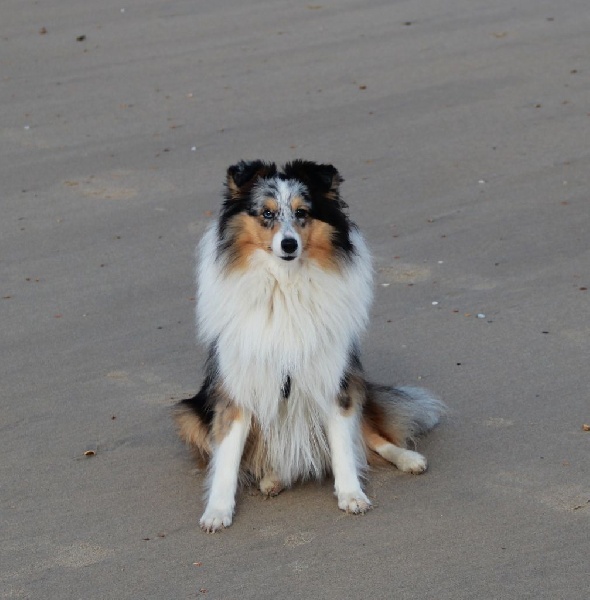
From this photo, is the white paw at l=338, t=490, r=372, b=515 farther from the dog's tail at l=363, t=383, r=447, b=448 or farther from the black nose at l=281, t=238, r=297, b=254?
the black nose at l=281, t=238, r=297, b=254

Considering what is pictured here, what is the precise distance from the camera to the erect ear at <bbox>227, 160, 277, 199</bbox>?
201 inches

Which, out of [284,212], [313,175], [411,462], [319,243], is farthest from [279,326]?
[411,462]

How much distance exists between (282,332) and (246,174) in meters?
0.76

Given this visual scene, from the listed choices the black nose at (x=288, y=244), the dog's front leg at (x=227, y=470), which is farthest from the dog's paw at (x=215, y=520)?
the black nose at (x=288, y=244)

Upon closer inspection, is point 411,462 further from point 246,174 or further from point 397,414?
point 246,174

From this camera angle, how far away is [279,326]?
5.15 meters

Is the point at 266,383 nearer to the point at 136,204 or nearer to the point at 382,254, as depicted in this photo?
the point at 382,254

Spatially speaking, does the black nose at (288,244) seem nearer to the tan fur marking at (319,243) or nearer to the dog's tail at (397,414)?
the tan fur marking at (319,243)

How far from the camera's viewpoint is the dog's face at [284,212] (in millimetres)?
5020

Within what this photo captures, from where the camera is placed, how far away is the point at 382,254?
8328 millimetres

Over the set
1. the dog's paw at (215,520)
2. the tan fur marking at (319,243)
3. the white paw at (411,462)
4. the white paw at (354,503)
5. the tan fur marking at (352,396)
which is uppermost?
the tan fur marking at (319,243)

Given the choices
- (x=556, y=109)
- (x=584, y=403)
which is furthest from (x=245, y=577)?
(x=556, y=109)

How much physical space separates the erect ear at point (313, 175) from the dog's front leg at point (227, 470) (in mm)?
1134

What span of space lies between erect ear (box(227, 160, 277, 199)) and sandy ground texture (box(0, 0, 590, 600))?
1.50 metres
